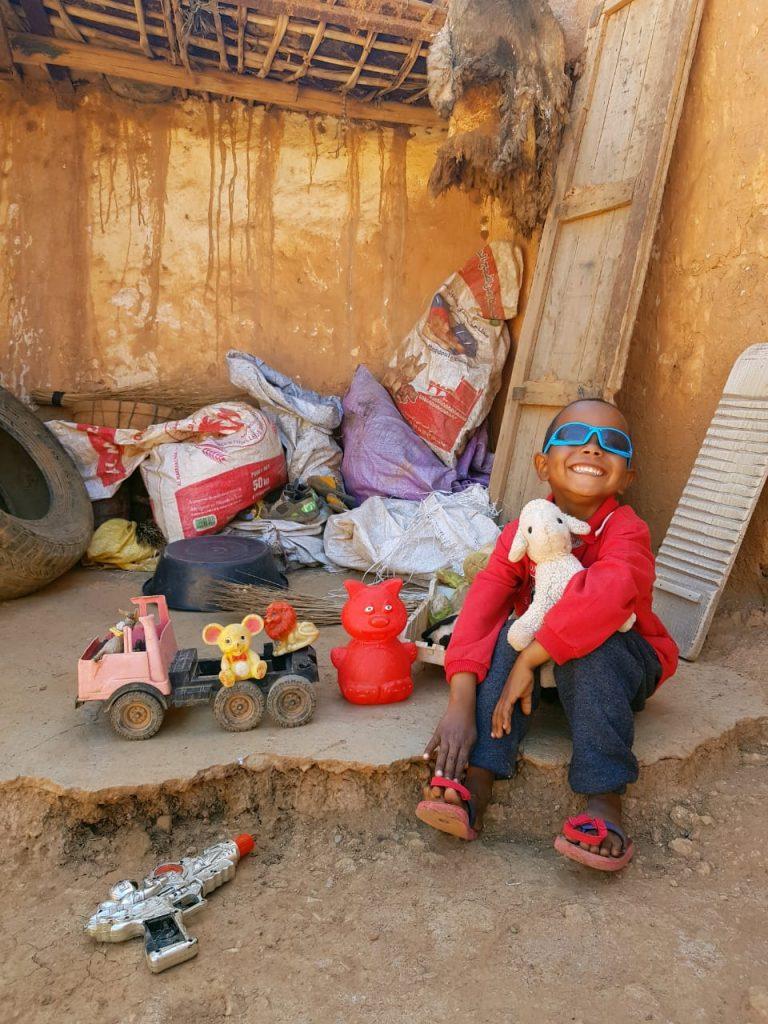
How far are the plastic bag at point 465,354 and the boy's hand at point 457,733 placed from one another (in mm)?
2547

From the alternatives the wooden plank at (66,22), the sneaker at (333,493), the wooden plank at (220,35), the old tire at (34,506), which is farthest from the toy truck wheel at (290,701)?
the wooden plank at (66,22)

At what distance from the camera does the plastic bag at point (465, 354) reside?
4.30 m

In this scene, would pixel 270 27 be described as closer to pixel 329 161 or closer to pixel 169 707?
pixel 329 161

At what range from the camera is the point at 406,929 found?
149 cm

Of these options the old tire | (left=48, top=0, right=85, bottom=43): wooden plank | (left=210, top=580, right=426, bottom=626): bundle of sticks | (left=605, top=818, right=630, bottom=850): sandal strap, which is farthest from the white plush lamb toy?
(left=48, top=0, right=85, bottom=43): wooden plank

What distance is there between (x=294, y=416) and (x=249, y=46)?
1.89 m

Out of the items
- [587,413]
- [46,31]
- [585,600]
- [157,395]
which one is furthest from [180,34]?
[585,600]

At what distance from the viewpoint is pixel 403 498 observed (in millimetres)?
4137

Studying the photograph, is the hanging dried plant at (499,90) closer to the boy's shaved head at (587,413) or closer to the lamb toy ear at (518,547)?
the boy's shaved head at (587,413)

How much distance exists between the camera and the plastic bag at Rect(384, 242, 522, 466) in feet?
14.1

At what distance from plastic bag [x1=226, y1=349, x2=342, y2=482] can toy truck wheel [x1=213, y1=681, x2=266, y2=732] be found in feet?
7.77

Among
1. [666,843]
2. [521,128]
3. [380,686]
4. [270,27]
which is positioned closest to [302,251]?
[270,27]

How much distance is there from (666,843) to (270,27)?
3785 millimetres

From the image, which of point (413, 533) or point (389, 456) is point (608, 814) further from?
point (389, 456)
